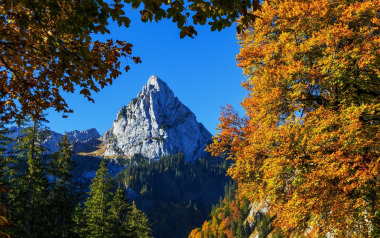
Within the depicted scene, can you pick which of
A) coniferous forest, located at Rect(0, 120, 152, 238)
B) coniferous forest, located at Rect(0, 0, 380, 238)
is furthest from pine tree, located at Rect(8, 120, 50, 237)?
coniferous forest, located at Rect(0, 0, 380, 238)

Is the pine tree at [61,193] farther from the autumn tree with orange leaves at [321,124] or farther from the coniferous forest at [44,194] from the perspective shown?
the autumn tree with orange leaves at [321,124]

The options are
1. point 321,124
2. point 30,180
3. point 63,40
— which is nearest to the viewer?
point 63,40

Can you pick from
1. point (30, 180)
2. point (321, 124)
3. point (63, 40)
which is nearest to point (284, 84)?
point (321, 124)

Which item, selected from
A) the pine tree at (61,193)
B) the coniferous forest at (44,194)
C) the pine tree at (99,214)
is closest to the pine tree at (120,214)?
the coniferous forest at (44,194)

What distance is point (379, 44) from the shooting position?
26.6 feet

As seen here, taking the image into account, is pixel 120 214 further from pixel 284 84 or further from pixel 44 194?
pixel 284 84

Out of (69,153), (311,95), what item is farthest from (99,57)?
(69,153)

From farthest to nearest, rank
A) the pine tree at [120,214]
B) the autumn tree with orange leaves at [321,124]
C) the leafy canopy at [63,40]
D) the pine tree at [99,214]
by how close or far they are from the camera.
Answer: the pine tree at [120,214] → the pine tree at [99,214] → the autumn tree with orange leaves at [321,124] → the leafy canopy at [63,40]

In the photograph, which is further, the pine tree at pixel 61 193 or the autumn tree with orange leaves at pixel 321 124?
the pine tree at pixel 61 193

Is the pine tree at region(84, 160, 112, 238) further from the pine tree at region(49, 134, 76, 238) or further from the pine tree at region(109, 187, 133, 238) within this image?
the pine tree at region(109, 187, 133, 238)

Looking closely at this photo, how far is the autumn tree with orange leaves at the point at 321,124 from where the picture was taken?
25.7ft

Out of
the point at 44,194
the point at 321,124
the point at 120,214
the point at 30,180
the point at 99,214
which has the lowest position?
the point at 321,124

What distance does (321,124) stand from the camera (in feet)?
27.2

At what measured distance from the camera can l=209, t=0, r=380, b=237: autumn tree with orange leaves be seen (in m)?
7.84
